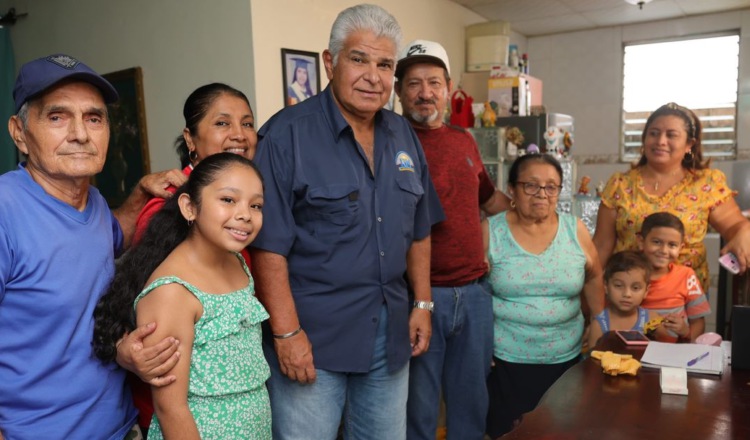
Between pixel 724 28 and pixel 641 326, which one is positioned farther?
pixel 724 28

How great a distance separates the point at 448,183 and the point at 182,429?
127 centimetres

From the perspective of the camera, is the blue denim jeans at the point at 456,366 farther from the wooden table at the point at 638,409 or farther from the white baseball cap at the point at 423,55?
the white baseball cap at the point at 423,55

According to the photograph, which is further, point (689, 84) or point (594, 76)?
point (594, 76)

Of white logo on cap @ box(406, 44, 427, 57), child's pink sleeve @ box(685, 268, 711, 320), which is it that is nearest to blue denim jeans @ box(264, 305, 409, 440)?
white logo on cap @ box(406, 44, 427, 57)

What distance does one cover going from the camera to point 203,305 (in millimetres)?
1301

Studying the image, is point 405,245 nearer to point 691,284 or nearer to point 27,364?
point 27,364

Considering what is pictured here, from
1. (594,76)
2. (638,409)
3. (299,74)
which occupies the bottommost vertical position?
(638,409)

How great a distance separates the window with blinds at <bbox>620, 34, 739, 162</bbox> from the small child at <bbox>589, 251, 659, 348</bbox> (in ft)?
16.0

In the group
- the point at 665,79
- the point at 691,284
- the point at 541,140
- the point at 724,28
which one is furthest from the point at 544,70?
the point at 691,284

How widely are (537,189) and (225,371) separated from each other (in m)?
1.30

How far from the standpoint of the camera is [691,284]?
2.31 m

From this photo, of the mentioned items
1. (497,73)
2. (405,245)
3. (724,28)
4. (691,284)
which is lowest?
(691,284)

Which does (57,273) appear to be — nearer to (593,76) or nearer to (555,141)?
(555,141)

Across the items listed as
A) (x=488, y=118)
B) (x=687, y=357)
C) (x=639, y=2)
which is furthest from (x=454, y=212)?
(x=639, y=2)
